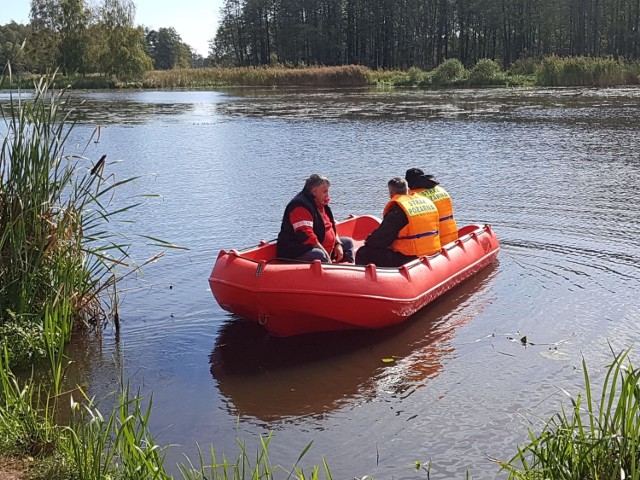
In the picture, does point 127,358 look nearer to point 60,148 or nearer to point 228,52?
point 60,148

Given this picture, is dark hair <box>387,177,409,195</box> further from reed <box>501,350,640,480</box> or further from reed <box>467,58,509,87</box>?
reed <box>467,58,509,87</box>

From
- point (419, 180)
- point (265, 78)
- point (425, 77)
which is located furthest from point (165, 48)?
point (419, 180)

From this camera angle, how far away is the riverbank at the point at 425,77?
35.8 metres

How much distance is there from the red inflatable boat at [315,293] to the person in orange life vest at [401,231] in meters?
0.33

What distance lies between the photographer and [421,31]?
64.3 metres

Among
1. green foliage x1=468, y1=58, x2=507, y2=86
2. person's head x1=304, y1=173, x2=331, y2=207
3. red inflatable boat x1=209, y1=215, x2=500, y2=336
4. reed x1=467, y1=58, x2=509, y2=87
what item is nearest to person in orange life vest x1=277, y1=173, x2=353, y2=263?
person's head x1=304, y1=173, x2=331, y2=207

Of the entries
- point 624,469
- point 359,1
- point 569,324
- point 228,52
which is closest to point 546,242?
point 569,324

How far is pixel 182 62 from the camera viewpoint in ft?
270

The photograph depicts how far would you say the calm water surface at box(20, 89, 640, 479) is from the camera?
4648mm

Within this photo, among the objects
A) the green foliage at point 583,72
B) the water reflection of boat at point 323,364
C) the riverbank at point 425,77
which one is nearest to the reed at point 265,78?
the riverbank at point 425,77

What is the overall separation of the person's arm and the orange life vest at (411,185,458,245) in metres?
0.75

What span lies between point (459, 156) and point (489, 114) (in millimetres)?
8647

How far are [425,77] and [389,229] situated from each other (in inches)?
1503

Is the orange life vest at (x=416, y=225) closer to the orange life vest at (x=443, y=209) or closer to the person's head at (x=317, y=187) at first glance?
the orange life vest at (x=443, y=209)
